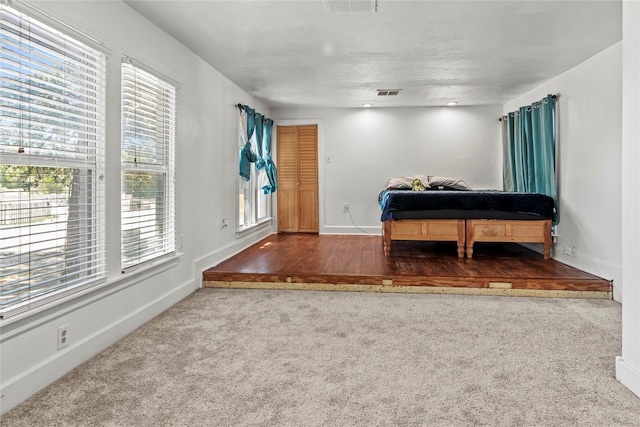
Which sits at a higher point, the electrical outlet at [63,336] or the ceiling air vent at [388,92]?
the ceiling air vent at [388,92]

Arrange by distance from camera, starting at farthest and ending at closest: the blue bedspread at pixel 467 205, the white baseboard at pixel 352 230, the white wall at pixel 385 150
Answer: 1. the white baseboard at pixel 352 230
2. the white wall at pixel 385 150
3. the blue bedspread at pixel 467 205

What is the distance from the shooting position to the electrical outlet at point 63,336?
2047 mm

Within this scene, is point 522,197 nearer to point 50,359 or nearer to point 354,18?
point 354,18

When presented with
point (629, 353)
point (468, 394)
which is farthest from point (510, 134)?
point (468, 394)

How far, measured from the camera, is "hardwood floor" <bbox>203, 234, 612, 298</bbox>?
3.46m

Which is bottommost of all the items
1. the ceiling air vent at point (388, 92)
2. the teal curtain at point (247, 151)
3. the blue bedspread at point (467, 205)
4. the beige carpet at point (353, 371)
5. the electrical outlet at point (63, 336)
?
the beige carpet at point (353, 371)

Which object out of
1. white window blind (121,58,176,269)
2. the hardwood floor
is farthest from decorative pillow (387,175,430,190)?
white window blind (121,58,176,269)

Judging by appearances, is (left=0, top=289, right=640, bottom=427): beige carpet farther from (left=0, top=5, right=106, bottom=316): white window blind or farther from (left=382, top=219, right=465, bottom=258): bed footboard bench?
(left=382, top=219, right=465, bottom=258): bed footboard bench

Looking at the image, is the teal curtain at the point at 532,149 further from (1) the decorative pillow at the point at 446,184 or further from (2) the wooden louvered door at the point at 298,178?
(2) the wooden louvered door at the point at 298,178

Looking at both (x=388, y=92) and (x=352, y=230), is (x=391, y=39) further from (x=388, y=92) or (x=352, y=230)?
(x=352, y=230)

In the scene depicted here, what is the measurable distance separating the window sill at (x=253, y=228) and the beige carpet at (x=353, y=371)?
6.27ft

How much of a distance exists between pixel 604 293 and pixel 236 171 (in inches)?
164

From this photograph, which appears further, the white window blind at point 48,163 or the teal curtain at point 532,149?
the teal curtain at point 532,149

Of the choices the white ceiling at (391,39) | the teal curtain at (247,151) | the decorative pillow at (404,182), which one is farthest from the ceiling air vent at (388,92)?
the teal curtain at (247,151)
